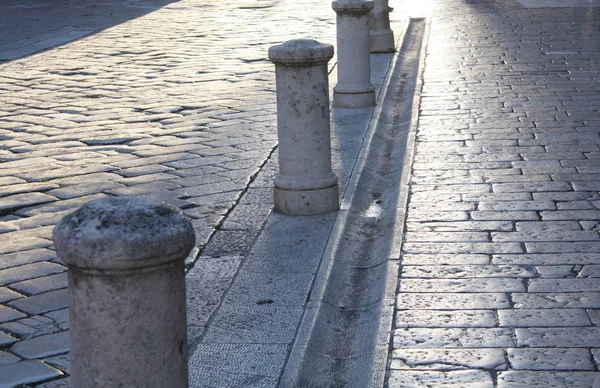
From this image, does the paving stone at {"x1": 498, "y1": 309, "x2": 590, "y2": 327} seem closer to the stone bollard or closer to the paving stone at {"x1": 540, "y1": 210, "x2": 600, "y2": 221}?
the paving stone at {"x1": 540, "y1": 210, "x2": 600, "y2": 221}

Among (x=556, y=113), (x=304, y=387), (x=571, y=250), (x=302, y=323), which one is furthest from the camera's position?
(x=556, y=113)

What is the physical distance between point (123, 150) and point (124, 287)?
481 cm

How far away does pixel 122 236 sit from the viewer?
2.43 metres

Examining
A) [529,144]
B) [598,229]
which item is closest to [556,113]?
[529,144]

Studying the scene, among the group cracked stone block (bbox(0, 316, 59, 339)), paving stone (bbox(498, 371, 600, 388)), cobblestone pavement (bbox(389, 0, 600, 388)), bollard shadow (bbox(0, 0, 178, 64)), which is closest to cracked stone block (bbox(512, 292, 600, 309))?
cobblestone pavement (bbox(389, 0, 600, 388))

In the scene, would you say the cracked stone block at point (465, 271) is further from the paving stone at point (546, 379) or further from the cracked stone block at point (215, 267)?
the paving stone at point (546, 379)

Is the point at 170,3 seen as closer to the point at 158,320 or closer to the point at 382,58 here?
the point at 382,58

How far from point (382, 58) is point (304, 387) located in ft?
29.0

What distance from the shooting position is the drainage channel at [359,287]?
3.65 metres

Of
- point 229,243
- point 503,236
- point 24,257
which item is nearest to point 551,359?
point 503,236

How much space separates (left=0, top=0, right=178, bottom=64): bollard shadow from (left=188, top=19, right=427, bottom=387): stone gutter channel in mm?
7988

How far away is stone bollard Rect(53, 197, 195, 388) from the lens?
2438 mm

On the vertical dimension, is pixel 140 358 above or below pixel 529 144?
above

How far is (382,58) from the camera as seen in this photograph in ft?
39.3
